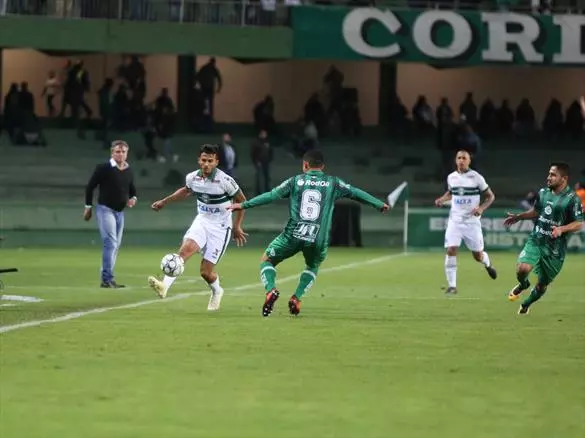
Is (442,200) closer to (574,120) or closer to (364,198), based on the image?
(364,198)

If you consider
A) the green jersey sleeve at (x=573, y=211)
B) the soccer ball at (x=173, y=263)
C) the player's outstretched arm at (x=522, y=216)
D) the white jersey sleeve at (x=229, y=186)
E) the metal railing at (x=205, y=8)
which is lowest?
the soccer ball at (x=173, y=263)

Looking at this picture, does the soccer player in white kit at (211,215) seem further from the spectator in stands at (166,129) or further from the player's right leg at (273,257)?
the spectator in stands at (166,129)

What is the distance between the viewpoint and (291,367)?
1242 cm

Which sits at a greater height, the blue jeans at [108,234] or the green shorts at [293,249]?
the green shorts at [293,249]

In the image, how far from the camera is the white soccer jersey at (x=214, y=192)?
60.7ft

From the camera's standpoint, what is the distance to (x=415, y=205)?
4553cm

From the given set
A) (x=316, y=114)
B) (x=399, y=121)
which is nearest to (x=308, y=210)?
(x=316, y=114)

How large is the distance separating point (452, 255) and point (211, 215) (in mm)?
6594

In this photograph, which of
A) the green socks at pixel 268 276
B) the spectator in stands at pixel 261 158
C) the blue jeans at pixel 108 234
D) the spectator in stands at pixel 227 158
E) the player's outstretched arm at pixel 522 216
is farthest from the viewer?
the spectator in stands at pixel 261 158

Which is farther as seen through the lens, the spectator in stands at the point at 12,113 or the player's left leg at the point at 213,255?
the spectator in stands at the point at 12,113

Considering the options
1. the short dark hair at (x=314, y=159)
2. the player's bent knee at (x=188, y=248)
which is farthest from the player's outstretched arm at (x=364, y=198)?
the player's bent knee at (x=188, y=248)

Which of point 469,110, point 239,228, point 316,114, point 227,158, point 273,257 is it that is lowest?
point 227,158

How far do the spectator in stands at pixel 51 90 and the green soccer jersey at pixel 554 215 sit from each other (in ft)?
102

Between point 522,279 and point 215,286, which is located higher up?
point 522,279
